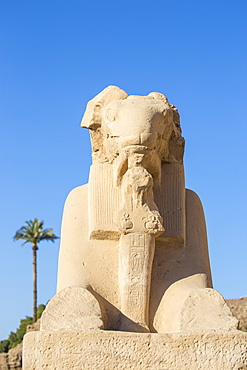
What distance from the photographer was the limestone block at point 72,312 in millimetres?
4234

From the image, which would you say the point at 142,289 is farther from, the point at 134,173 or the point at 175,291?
the point at 134,173

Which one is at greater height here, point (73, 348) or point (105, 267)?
point (105, 267)

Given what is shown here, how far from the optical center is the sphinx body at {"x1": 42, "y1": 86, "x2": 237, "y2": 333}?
15.1 ft

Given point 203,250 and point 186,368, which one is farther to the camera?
point 203,250

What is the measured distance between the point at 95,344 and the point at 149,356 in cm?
31

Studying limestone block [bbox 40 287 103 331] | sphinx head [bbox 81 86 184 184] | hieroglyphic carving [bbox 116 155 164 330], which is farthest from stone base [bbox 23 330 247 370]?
sphinx head [bbox 81 86 184 184]

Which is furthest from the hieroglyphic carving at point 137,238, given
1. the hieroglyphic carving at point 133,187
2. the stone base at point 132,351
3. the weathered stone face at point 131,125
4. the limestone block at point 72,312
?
the stone base at point 132,351

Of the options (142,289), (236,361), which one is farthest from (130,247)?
(236,361)

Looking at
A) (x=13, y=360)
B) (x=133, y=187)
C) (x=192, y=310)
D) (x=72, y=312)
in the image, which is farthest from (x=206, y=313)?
(x=13, y=360)

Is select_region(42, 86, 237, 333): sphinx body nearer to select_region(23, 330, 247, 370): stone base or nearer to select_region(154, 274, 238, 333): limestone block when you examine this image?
select_region(154, 274, 238, 333): limestone block

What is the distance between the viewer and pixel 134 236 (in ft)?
15.4

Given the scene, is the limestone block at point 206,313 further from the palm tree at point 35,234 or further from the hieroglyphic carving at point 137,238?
the palm tree at point 35,234

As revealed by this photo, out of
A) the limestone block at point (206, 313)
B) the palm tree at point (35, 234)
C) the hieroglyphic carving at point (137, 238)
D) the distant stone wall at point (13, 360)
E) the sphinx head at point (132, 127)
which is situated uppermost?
the palm tree at point (35, 234)

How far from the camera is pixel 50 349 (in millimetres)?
4047
